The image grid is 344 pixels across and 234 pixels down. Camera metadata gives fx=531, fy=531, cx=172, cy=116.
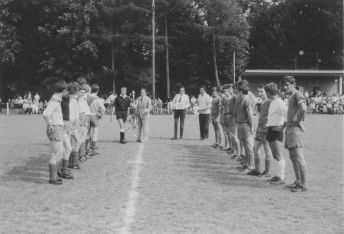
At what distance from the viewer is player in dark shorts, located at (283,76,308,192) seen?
337 inches

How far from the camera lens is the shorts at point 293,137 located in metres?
8.60

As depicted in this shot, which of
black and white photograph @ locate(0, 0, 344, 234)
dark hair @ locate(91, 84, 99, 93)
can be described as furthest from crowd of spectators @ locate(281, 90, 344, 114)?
dark hair @ locate(91, 84, 99, 93)

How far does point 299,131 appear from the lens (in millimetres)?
8672

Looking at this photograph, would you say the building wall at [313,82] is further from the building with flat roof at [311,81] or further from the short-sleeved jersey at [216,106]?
the short-sleeved jersey at [216,106]

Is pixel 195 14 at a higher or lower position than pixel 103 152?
higher

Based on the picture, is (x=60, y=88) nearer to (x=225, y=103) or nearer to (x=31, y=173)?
(x=31, y=173)

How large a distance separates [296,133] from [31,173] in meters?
5.11

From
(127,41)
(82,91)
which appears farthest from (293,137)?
(127,41)

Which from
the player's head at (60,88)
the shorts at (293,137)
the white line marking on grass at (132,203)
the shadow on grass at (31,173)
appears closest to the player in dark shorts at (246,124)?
the shorts at (293,137)

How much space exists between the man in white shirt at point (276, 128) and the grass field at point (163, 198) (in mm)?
403

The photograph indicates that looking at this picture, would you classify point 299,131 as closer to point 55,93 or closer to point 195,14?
point 55,93

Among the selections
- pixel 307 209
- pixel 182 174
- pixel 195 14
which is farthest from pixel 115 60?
pixel 307 209

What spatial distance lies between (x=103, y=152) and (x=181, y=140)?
4270 millimetres

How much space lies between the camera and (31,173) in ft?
33.9
